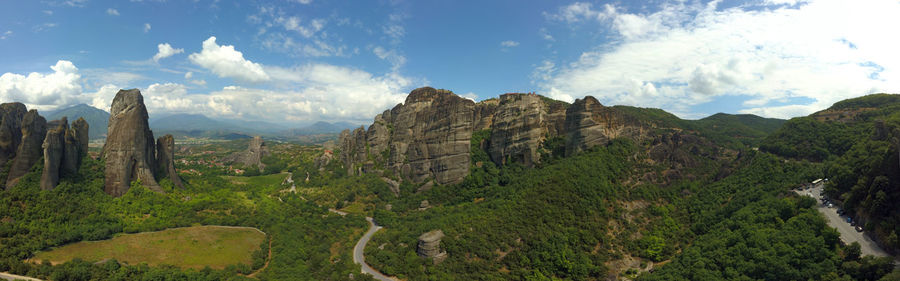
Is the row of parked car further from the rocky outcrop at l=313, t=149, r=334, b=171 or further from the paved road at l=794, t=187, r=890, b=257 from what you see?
the rocky outcrop at l=313, t=149, r=334, b=171

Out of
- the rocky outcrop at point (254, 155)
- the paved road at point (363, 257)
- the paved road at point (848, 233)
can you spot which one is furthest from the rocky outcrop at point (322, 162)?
the paved road at point (848, 233)

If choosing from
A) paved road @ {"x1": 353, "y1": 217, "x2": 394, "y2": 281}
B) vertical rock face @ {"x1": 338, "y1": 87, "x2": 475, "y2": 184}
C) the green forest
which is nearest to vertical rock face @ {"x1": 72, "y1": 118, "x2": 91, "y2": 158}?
the green forest

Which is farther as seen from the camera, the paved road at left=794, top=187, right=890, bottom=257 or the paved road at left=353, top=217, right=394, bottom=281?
the paved road at left=353, top=217, right=394, bottom=281

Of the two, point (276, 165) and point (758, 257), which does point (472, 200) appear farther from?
point (276, 165)

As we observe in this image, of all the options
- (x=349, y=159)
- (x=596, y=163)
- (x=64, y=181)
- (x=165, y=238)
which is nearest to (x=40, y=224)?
(x=64, y=181)

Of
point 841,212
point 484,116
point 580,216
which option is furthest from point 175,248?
point 841,212

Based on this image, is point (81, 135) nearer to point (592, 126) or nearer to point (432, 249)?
point (432, 249)
